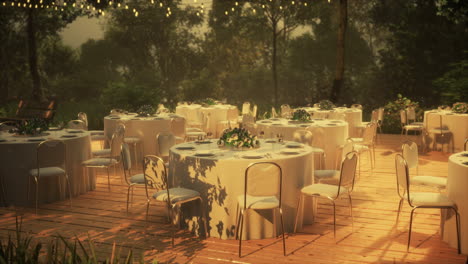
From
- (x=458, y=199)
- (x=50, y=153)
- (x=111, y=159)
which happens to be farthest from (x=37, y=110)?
(x=458, y=199)

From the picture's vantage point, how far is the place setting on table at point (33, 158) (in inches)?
274

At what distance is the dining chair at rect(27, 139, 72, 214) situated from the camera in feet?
21.8

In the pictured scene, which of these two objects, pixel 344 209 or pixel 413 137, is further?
pixel 413 137

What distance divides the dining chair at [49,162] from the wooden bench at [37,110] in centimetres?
746

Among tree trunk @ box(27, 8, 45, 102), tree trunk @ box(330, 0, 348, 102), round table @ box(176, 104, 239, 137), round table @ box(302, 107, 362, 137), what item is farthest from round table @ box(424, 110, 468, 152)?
tree trunk @ box(27, 8, 45, 102)

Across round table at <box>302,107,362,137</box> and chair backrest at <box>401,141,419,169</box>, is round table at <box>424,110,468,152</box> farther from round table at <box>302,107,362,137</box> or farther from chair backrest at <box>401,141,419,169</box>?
chair backrest at <box>401,141,419,169</box>

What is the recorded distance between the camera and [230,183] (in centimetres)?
548

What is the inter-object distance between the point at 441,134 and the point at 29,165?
843cm

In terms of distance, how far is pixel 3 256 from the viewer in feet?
12.0

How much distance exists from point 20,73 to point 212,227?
21.5 metres

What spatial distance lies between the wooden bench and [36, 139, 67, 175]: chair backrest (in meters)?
7.50

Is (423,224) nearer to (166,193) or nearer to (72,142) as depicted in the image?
(166,193)

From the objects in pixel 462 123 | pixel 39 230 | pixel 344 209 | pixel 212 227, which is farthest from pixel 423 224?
pixel 462 123

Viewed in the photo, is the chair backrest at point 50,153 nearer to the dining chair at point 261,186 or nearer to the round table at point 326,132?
the dining chair at point 261,186
